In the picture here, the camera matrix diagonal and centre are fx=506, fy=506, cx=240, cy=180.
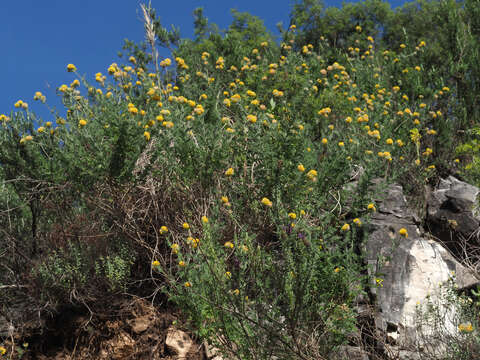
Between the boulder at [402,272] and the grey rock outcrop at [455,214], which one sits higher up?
the grey rock outcrop at [455,214]

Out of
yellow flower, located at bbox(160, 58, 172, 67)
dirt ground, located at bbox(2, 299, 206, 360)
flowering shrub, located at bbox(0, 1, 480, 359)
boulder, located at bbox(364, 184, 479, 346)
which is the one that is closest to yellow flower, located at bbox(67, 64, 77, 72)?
flowering shrub, located at bbox(0, 1, 480, 359)

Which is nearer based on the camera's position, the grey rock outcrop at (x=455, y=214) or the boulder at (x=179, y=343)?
the boulder at (x=179, y=343)

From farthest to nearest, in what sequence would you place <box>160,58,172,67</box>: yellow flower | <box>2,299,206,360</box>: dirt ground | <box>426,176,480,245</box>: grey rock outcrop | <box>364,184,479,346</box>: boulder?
<box>160,58,172,67</box>: yellow flower → <box>426,176,480,245</box>: grey rock outcrop → <box>2,299,206,360</box>: dirt ground → <box>364,184,479,346</box>: boulder

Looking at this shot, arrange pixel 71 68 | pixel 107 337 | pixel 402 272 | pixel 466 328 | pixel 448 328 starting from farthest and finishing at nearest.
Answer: pixel 71 68 → pixel 107 337 → pixel 402 272 → pixel 448 328 → pixel 466 328

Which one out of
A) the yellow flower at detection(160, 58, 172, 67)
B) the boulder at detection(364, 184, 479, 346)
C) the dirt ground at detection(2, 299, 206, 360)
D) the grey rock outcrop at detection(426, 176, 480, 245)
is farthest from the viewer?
the yellow flower at detection(160, 58, 172, 67)

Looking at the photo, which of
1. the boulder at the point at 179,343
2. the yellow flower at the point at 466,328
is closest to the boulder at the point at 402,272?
the yellow flower at the point at 466,328

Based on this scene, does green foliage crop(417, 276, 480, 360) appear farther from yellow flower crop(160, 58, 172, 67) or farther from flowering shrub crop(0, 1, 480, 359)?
yellow flower crop(160, 58, 172, 67)

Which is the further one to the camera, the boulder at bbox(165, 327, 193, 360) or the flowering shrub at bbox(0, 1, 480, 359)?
the boulder at bbox(165, 327, 193, 360)

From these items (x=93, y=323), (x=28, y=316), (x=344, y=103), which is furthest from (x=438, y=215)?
(x=28, y=316)

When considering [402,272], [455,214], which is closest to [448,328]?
[402,272]

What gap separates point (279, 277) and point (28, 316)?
278 cm

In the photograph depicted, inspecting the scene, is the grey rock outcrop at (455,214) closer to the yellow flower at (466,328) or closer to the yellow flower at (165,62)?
the yellow flower at (466,328)

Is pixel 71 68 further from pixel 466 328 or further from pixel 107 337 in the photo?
pixel 466 328

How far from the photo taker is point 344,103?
6.88 meters
